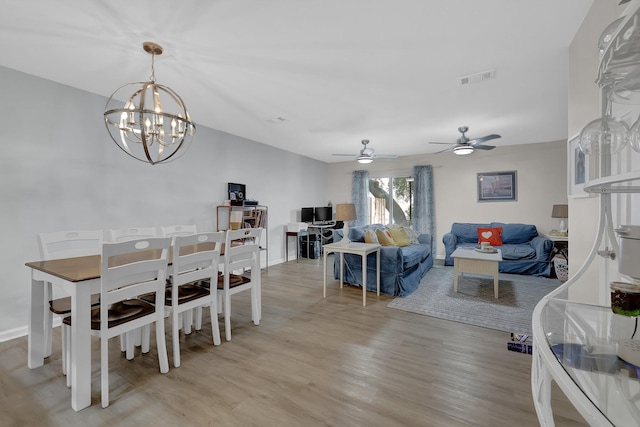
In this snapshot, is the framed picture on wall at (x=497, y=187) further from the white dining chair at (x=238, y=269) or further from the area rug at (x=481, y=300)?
the white dining chair at (x=238, y=269)

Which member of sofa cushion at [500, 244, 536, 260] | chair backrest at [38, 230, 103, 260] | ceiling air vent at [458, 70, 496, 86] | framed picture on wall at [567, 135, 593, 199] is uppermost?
ceiling air vent at [458, 70, 496, 86]

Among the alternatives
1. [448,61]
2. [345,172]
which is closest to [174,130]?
[448,61]

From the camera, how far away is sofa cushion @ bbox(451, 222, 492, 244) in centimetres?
588

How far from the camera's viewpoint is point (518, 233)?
552cm

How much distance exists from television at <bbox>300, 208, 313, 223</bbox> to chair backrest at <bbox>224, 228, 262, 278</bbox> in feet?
12.6

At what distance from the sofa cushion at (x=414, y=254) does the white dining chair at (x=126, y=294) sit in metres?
2.99

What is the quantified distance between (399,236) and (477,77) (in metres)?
2.75

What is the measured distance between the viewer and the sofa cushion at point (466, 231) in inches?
231

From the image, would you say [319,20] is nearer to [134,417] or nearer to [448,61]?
[448,61]

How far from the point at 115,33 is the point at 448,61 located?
281 centimetres

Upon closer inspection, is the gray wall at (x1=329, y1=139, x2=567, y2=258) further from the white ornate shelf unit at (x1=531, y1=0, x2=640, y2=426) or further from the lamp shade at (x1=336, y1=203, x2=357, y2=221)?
the white ornate shelf unit at (x1=531, y1=0, x2=640, y2=426)

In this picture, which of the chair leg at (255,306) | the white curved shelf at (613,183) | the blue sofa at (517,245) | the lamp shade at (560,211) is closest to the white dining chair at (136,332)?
the chair leg at (255,306)

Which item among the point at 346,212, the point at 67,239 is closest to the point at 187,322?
the point at 67,239

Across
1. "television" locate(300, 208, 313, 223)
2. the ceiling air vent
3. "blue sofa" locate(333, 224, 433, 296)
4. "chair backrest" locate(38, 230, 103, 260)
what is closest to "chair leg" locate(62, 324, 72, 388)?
"chair backrest" locate(38, 230, 103, 260)
